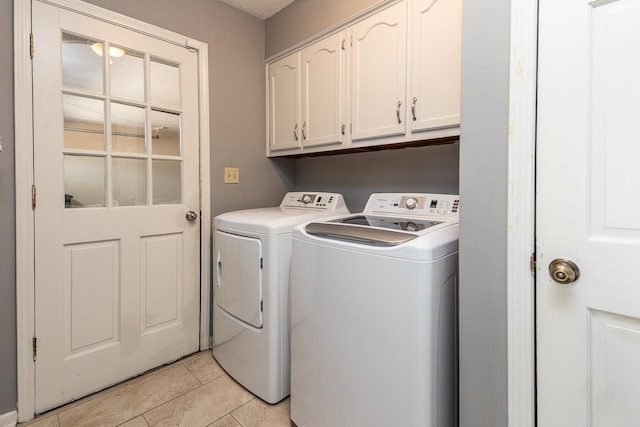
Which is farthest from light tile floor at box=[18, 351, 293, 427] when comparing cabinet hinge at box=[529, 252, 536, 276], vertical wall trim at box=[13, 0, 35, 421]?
cabinet hinge at box=[529, 252, 536, 276]

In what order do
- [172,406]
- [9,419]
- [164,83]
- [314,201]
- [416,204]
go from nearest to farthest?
1. [9,419]
2. [172,406]
3. [416,204]
4. [164,83]
5. [314,201]

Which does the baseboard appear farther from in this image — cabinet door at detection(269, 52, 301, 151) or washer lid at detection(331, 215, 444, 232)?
cabinet door at detection(269, 52, 301, 151)

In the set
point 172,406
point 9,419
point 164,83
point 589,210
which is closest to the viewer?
point 589,210

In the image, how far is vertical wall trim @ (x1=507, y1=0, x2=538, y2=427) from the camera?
2.74 feet

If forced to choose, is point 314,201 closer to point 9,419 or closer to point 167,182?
point 167,182

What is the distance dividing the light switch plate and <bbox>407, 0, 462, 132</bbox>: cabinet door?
130cm

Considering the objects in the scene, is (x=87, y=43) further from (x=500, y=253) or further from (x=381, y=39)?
(x=500, y=253)

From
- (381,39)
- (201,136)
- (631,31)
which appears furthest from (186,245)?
(631,31)

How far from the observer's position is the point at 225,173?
221cm

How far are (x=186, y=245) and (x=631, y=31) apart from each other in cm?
217

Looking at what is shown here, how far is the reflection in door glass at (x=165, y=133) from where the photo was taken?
1892 mm

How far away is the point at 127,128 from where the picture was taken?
70.6 inches

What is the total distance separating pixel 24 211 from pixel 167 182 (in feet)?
2.25

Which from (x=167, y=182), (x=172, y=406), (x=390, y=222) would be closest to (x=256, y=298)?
(x=172, y=406)
